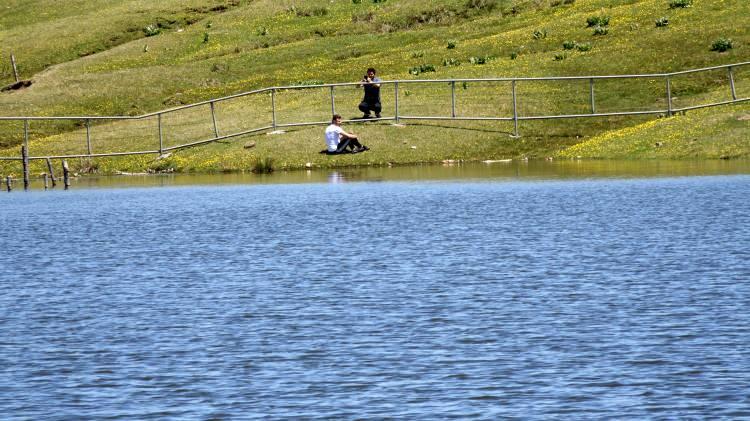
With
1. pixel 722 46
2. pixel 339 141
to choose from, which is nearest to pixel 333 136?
pixel 339 141

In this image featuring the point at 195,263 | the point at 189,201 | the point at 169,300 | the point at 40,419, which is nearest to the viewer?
the point at 40,419

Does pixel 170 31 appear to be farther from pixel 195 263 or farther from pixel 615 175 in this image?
pixel 195 263

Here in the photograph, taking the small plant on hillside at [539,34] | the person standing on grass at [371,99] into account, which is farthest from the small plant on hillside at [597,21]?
the person standing on grass at [371,99]

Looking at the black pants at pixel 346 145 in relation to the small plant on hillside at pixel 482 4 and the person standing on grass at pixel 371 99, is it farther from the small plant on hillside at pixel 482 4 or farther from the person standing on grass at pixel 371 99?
the small plant on hillside at pixel 482 4

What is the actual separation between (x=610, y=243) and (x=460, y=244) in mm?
3273

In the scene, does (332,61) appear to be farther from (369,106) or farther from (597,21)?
(369,106)

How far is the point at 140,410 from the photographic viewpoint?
1619cm

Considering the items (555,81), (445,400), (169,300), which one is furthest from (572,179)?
(445,400)

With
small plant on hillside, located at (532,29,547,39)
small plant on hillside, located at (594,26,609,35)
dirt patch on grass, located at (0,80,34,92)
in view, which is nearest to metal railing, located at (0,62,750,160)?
small plant on hillside, located at (594,26,609,35)

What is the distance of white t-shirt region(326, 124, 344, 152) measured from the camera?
2205 inches

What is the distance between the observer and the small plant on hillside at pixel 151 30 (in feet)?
333

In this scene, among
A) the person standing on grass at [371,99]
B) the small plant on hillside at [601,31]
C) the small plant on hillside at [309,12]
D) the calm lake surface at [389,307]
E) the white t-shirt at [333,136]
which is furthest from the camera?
the small plant on hillside at [309,12]

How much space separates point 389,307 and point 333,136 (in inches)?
1342

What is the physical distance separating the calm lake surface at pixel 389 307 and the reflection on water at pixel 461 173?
5.14m
